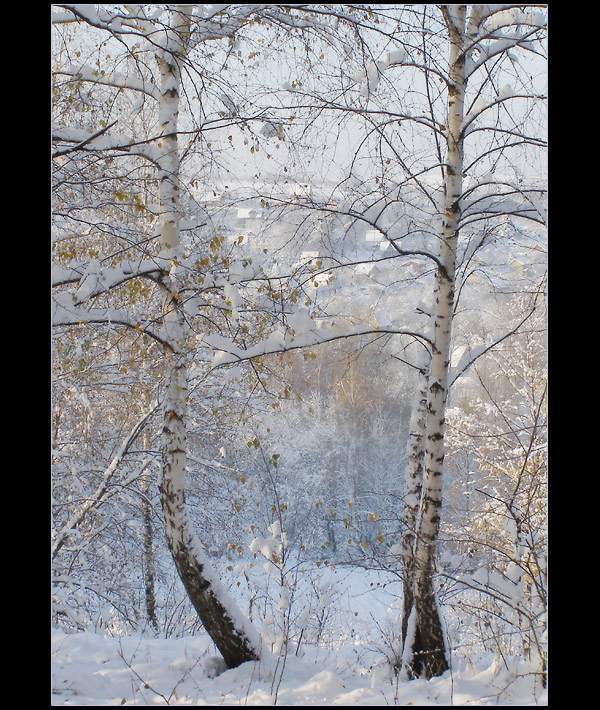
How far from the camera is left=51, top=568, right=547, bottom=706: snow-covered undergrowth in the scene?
2953mm

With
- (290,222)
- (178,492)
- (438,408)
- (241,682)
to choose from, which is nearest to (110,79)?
(290,222)

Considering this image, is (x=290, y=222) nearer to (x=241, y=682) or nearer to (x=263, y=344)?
(x=263, y=344)

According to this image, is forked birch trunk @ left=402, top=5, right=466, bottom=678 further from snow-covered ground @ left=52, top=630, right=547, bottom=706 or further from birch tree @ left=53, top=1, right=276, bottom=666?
birch tree @ left=53, top=1, right=276, bottom=666

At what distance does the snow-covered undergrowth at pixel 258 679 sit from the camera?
9.69 feet

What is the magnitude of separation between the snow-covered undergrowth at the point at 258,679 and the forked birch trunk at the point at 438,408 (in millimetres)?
222

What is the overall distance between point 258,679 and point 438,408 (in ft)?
7.54

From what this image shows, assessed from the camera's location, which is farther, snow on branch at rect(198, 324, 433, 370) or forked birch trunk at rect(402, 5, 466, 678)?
forked birch trunk at rect(402, 5, 466, 678)

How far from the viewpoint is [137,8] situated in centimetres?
314

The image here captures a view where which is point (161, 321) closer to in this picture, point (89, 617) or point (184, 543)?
point (184, 543)

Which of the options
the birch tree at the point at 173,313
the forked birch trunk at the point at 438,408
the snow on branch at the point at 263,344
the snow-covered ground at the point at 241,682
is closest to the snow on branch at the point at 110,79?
the birch tree at the point at 173,313

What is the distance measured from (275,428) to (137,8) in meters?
16.0

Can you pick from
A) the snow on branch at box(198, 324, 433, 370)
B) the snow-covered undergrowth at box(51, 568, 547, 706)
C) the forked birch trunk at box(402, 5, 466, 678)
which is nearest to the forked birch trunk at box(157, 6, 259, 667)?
the snow-covered undergrowth at box(51, 568, 547, 706)

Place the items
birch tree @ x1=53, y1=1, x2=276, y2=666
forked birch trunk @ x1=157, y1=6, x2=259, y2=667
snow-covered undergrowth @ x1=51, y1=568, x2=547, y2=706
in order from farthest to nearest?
1. forked birch trunk @ x1=157, y1=6, x2=259, y2=667
2. birch tree @ x1=53, y1=1, x2=276, y2=666
3. snow-covered undergrowth @ x1=51, y1=568, x2=547, y2=706

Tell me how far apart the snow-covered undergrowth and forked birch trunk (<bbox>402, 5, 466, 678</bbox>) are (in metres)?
0.22
